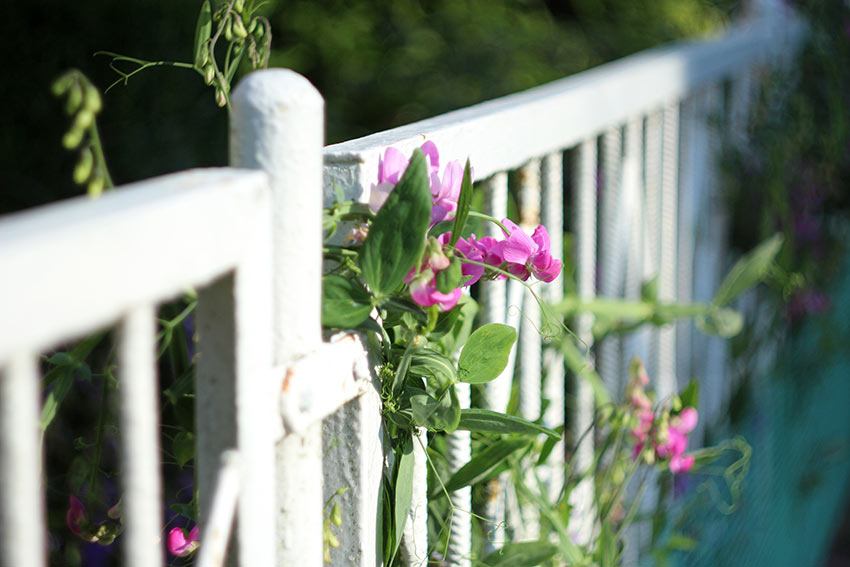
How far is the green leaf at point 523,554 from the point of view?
100 centimetres

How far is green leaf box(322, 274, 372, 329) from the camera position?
0.72 metres

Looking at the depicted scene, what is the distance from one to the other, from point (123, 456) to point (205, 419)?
103 mm

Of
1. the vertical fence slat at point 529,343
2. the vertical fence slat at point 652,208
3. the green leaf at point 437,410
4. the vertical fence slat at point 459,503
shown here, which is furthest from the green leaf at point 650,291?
the green leaf at point 437,410

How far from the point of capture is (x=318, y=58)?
4059 mm

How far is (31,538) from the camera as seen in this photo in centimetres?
42

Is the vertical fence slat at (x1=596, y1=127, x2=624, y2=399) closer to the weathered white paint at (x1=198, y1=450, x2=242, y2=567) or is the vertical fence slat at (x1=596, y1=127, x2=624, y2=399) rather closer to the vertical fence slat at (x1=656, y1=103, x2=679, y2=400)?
the vertical fence slat at (x1=656, y1=103, x2=679, y2=400)

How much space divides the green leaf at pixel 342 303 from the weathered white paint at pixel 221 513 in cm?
16

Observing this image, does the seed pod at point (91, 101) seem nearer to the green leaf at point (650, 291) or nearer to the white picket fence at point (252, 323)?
the white picket fence at point (252, 323)

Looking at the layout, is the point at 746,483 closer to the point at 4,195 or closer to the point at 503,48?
the point at 503,48

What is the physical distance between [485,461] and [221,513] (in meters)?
0.43

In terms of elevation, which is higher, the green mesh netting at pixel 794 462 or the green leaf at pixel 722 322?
the green leaf at pixel 722 322

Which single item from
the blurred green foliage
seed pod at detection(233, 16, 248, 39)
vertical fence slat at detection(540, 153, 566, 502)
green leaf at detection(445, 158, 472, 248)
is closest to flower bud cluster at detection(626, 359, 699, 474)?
vertical fence slat at detection(540, 153, 566, 502)

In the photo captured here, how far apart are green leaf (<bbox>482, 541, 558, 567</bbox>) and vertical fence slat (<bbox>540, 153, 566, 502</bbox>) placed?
270 millimetres

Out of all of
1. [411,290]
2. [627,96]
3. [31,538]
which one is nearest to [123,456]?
[31,538]
